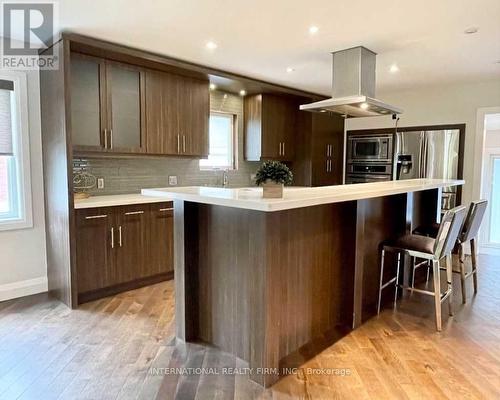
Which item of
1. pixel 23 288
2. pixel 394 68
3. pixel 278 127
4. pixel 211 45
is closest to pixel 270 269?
pixel 211 45

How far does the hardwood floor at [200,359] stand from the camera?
6.77ft

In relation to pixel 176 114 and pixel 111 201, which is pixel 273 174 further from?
pixel 176 114

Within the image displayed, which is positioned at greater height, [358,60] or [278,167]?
[358,60]

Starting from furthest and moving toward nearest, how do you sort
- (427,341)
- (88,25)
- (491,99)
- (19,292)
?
1. (491,99)
2. (19,292)
3. (88,25)
4. (427,341)

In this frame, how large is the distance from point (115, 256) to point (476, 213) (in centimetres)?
348

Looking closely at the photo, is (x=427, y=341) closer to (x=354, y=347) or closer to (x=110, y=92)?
(x=354, y=347)

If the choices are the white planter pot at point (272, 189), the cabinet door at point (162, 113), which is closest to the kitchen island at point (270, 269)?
the white planter pot at point (272, 189)

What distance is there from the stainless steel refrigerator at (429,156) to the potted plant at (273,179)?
4.20 metres

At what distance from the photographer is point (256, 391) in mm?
2066

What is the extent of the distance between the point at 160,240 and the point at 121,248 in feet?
1.45

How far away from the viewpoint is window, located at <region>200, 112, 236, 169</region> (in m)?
5.12

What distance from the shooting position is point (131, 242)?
362 cm

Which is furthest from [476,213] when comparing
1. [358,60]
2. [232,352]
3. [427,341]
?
[232,352]

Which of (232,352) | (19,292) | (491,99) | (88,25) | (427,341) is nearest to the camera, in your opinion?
(232,352)
